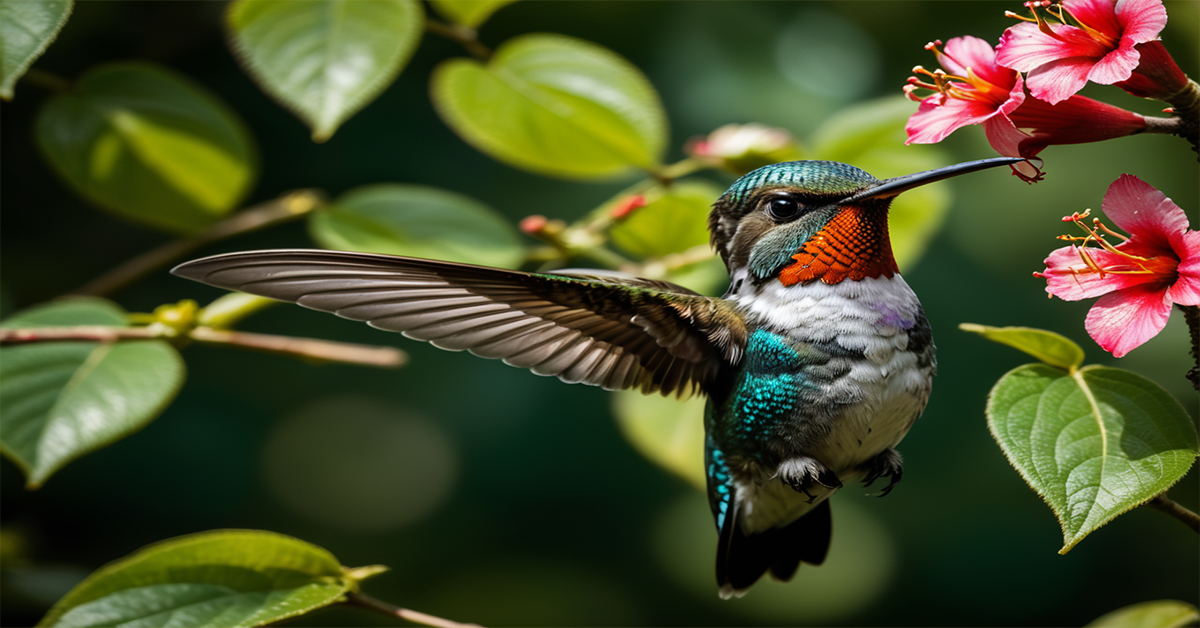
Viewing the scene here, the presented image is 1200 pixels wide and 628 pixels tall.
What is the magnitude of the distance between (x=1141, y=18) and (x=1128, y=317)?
224mm

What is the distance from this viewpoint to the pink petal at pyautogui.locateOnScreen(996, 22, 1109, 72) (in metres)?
0.68

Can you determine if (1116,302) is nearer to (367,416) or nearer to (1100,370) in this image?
(1100,370)

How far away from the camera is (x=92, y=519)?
7.25 ft

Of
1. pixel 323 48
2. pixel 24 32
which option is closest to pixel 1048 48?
pixel 323 48

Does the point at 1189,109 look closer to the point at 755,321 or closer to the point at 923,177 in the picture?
the point at 923,177

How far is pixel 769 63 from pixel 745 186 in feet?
5.26

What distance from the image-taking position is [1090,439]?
28.4 inches

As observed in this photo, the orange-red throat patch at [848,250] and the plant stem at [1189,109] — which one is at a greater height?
the plant stem at [1189,109]

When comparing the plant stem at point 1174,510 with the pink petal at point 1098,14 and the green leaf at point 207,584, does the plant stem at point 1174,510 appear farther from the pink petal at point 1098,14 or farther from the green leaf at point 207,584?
the green leaf at point 207,584

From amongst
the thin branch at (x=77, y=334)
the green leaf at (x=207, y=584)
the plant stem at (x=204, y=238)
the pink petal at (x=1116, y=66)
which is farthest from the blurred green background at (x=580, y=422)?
the pink petal at (x=1116, y=66)

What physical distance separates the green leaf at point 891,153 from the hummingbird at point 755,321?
1.53 ft

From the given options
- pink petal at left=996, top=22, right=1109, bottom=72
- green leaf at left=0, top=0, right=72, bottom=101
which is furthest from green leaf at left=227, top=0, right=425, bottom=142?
pink petal at left=996, top=22, right=1109, bottom=72

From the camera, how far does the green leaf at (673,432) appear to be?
53.1 inches

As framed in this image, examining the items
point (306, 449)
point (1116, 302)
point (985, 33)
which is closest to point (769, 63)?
point (985, 33)
